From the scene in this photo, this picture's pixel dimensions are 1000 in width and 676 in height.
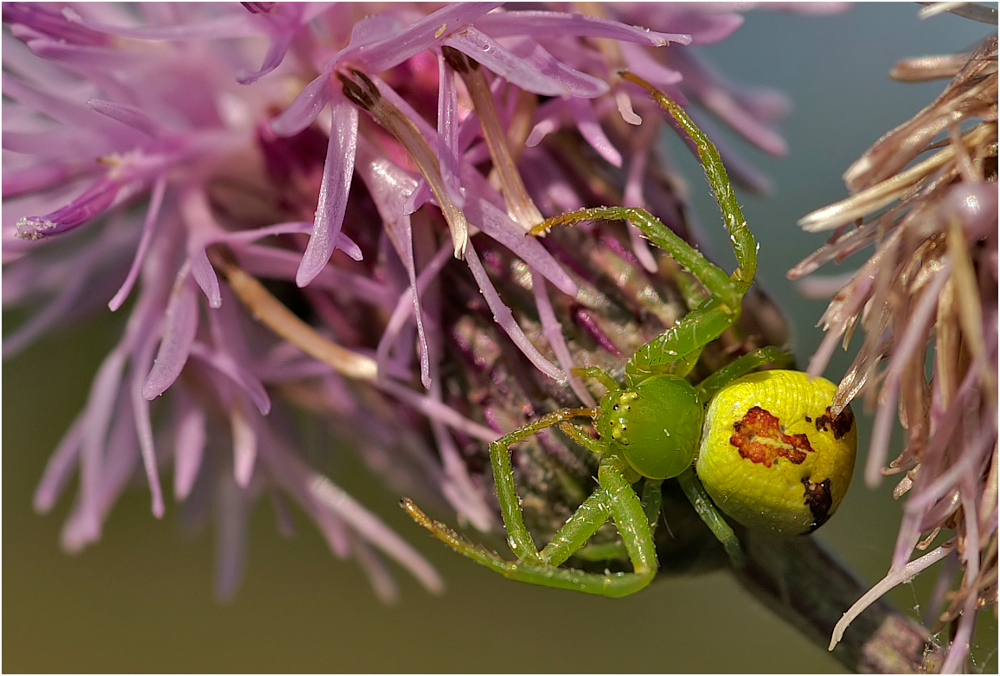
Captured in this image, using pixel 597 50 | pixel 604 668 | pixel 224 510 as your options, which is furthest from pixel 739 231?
pixel 604 668

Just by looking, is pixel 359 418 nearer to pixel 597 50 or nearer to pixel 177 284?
pixel 177 284

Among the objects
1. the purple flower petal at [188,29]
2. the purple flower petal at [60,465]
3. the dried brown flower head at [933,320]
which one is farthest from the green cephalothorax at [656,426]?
the purple flower petal at [60,465]

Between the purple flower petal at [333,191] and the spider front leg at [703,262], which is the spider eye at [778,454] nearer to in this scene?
the spider front leg at [703,262]

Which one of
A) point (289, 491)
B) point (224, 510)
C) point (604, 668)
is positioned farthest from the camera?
point (604, 668)

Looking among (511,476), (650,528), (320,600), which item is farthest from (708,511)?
(320,600)

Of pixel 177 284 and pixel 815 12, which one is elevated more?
pixel 815 12

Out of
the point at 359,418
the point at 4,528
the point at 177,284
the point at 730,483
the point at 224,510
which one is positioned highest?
the point at 177,284

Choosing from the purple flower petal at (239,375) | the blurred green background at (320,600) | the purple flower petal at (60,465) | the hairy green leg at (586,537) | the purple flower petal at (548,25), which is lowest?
the blurred green background at (320,600)
